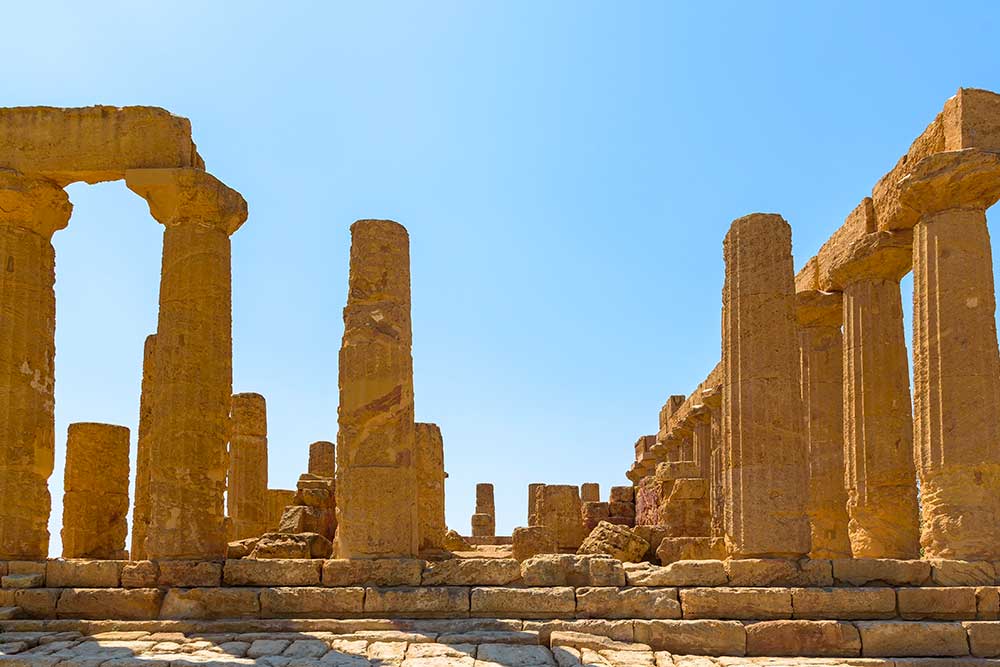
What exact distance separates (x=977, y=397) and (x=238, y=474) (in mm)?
17244

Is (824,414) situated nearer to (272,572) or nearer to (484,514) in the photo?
(272,572)

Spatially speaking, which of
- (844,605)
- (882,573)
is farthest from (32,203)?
(882,573)

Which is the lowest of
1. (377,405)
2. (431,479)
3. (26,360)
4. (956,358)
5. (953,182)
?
(431,479)

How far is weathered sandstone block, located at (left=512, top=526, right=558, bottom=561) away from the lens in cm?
2006

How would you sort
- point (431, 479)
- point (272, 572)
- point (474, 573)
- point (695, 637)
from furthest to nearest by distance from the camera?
point (431, 479) < point (272, 572) < point (474, 573) < point (695, 637)

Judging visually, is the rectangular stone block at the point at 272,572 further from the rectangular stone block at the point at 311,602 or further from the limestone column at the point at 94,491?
the limestone column at the point at 94,491

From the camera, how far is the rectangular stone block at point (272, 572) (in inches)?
526

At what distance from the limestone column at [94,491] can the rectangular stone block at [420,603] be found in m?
7.82

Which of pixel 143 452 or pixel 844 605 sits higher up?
pixel 143 452

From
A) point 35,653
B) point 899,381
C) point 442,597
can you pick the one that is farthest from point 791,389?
point 35,653

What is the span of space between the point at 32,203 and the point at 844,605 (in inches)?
510

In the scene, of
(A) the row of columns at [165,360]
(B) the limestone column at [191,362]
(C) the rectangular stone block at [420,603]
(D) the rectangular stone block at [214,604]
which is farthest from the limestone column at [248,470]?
(C) the rectangular stone block at [420,603]

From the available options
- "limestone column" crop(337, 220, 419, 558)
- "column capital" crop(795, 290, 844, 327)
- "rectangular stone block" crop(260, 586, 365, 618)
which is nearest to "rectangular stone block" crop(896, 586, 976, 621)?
"limestone column" crop(337, 220, 419, 558)

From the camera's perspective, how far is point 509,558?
14.8 m
